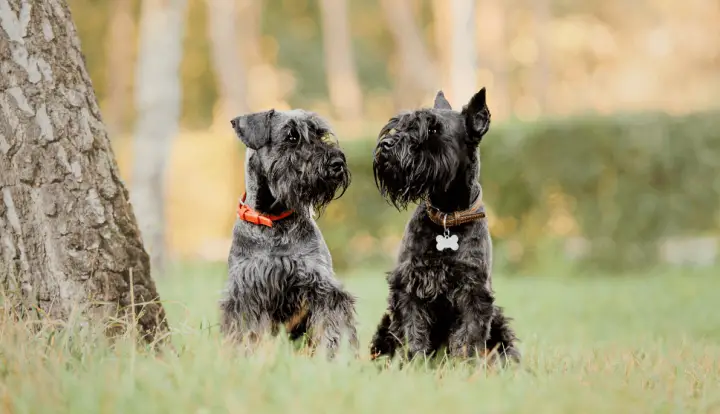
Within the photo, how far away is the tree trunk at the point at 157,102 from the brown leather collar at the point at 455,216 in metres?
7.39

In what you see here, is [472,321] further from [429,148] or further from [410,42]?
[410,42]

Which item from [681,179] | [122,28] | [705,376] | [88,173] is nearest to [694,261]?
[681,179]

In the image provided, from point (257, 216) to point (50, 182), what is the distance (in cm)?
122

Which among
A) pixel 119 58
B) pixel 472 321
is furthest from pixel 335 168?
pixel 119 58

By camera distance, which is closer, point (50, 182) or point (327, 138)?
point (50, 182)

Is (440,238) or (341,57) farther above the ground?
(341,57)

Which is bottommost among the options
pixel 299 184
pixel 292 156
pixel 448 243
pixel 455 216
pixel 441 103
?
pixel 448 243

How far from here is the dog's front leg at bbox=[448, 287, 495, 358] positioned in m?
4.82

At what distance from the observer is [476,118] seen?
16.4ft

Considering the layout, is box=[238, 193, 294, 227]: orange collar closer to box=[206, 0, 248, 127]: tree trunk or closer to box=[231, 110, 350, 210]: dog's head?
box=[231, 110, 350, 210]: dog's head

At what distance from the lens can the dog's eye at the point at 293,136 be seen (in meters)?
5.00

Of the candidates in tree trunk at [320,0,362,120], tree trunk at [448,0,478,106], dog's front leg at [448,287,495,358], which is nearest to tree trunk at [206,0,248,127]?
tree trunk at [320,0,362,120]

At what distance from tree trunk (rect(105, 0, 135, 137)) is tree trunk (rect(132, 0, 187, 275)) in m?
17.6

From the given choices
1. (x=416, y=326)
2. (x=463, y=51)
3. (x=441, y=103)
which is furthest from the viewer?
(x=463, y=51)
